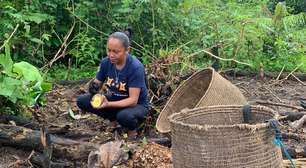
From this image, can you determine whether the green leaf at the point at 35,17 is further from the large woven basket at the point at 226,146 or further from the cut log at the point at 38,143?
the large woven basket at the point at 226,146

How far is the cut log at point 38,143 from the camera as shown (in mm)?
4406

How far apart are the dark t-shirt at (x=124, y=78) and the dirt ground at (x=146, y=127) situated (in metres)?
0.38

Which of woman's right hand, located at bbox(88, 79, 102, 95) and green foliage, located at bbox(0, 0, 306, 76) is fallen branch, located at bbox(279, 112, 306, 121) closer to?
woman's right hand, located at bbox(88, 79, 102, 95)

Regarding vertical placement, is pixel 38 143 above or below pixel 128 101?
below

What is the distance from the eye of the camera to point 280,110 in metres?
6.09

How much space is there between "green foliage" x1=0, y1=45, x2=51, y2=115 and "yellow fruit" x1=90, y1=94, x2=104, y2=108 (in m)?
0.55

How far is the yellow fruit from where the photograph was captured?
5.05 m

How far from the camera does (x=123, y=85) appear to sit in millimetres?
5137

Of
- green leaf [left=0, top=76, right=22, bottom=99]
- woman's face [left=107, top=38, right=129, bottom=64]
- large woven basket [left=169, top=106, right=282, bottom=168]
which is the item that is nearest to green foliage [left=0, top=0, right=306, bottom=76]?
woman's face [left=107, top=38, right=129, bottom=64]

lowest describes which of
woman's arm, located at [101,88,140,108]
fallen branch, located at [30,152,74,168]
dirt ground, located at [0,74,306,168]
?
dirt ground, located at [0,74,306,168]

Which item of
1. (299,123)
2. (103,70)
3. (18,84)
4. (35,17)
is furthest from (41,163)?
(35,17)

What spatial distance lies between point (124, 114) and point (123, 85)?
27 centimetres

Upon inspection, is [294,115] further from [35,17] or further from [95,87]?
[35,17]

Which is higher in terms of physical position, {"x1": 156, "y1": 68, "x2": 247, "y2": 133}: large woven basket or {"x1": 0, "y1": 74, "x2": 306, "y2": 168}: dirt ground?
{"x1": 156, "y1": 68, "x2": 247, "y2": 133}: large woven basket
